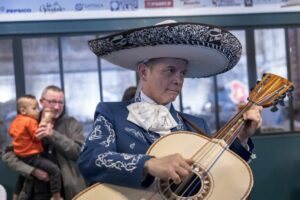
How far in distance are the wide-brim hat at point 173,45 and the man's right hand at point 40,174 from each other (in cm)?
139

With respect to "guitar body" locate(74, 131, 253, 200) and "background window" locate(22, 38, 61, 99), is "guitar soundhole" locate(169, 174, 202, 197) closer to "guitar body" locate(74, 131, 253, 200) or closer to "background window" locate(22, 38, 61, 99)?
"guitar body" locate(74, 131, 253, 200)

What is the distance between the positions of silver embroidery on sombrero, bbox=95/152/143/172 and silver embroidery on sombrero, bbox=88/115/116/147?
6 centimetres

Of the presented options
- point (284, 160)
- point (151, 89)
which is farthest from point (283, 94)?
point (284, 160)

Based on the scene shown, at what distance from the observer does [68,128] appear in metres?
2.61

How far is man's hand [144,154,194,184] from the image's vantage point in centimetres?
105

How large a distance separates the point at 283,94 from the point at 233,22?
2.62 meters

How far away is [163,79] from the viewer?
1.31 m

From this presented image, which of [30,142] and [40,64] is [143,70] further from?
[40,64]

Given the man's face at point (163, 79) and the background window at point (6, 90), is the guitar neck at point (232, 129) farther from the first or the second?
the background window at point (6, 90)

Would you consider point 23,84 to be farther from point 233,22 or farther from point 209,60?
point 209,60

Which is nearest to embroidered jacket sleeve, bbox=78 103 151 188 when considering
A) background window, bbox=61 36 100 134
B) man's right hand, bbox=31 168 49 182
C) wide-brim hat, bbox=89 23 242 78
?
wide-brim hat, bbox=89 23 242 78

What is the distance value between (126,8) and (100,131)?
2618 millimetres

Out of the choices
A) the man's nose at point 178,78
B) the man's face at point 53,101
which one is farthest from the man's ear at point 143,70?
the man's face at point 53,101

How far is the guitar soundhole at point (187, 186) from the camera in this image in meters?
1.16
